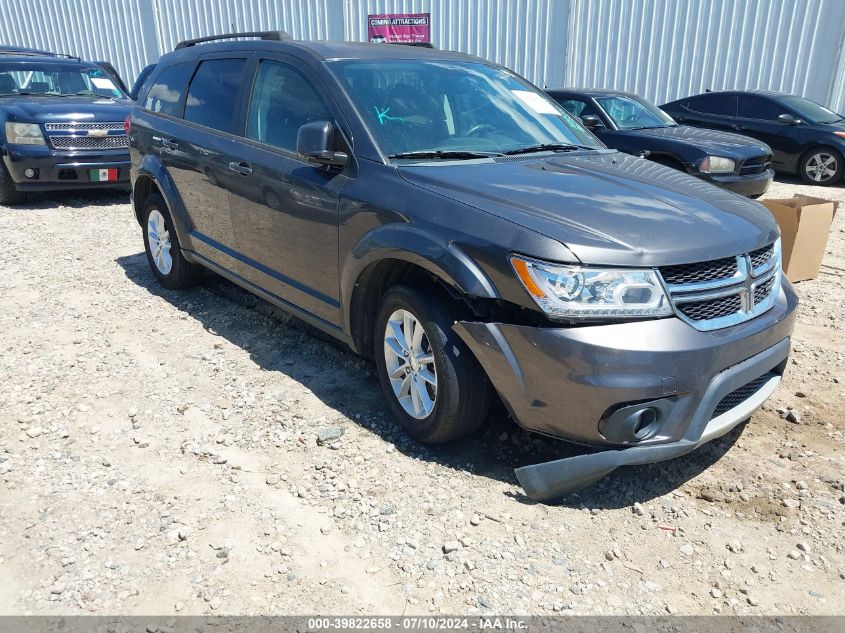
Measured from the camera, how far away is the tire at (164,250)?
5.29 meters

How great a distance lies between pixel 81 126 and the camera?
8398mm

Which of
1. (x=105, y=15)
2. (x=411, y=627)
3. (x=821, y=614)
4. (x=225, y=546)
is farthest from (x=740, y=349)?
(x=105, y=15)

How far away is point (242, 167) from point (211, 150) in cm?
48

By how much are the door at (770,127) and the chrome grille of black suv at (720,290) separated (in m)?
9.74

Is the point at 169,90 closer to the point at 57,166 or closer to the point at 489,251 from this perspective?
the point at 489,251

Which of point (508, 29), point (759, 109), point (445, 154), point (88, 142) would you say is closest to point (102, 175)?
point (88, 142)

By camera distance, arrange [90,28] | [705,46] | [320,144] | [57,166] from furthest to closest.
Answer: [90,28] < [705,46] < [57,166] < [320,144]

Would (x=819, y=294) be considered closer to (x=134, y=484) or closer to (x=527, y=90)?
(x=527, y=90)

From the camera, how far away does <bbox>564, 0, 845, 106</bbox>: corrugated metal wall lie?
43.0ft

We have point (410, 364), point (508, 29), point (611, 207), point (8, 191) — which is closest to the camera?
point (611, 207)

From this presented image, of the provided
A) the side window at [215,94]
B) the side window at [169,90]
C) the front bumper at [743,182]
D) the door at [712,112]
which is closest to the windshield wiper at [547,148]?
the side window at [215,94]

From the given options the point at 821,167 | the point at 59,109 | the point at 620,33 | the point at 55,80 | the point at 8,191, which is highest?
the point at 620,33

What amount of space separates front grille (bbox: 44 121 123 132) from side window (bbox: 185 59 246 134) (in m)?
4.32

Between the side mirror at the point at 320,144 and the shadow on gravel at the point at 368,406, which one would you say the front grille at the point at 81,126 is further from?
the side mirror at the point at 320,144
